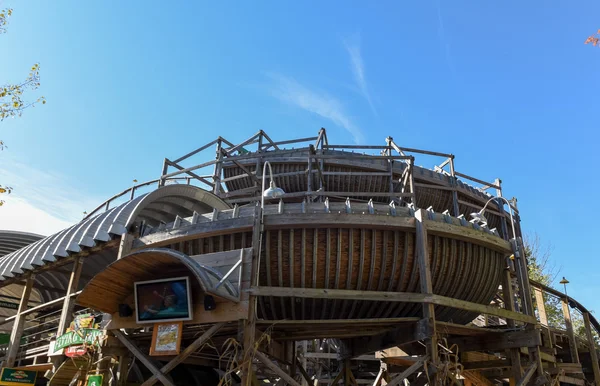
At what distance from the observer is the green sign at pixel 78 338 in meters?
11.8

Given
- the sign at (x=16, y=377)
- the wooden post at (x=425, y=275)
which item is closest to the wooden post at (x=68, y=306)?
the sign at (x=16, y=377)

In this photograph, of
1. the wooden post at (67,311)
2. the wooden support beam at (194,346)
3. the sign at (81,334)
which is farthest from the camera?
the wooden post at (67,311)

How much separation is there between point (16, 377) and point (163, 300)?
8.39 m

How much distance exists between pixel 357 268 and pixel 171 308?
4.52 m

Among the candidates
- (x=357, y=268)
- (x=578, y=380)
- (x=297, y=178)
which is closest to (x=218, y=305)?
(x=357, y=268)

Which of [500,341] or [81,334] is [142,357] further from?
[500,341]

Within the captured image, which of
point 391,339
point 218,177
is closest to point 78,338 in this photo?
point 391,339

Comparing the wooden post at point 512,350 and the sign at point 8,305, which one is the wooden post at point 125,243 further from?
the sign at point 8,305

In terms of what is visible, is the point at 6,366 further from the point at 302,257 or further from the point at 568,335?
the point at 568,335

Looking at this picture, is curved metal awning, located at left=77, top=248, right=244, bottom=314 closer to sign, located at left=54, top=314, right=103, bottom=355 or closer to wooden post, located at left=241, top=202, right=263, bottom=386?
wooden post, located at left=241, top=202, right=263, bottom=386

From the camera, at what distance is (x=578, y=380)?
1797 centimetres

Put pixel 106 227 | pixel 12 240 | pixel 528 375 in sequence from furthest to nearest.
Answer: pixel 12 240, pixel 106 227, pixel 528 375

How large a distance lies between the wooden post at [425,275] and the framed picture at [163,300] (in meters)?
5.41

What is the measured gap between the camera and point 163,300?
10430 millimetres
